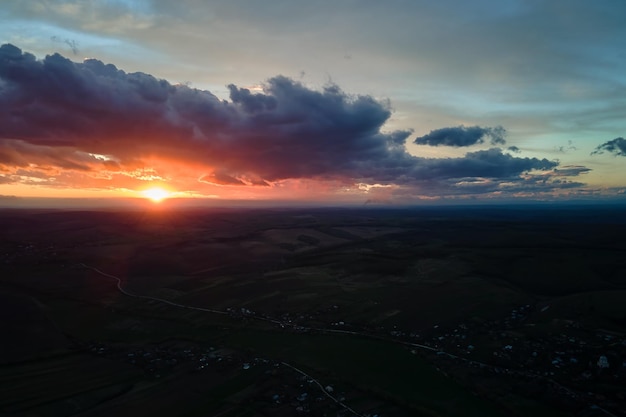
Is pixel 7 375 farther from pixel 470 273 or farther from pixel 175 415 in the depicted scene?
pixel 470 273

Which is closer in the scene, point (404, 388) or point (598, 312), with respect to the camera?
point (404, 388)

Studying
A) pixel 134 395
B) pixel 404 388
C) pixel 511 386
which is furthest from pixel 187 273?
pixel 511 386

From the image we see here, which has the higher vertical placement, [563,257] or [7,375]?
[563,257]

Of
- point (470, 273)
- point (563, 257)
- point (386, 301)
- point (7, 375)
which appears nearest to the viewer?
point (7, 375)

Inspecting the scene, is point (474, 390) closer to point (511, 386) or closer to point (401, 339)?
point (511, 386)

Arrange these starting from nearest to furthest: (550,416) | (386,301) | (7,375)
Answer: (550,416), (7,375), (386,301)

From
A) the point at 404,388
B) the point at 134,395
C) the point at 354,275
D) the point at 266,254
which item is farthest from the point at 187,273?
the point at 404,388
